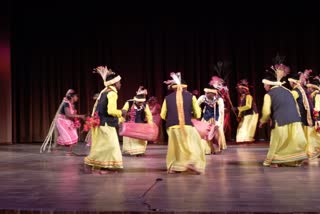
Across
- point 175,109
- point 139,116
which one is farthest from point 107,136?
point 139,116

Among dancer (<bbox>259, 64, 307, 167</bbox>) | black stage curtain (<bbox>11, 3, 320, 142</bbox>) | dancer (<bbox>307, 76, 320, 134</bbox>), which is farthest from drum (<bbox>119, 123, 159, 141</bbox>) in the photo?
black stage curtain (<bbox>11, 3, 320, 142</bbox>)

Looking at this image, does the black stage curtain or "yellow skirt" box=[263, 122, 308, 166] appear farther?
the black stage curtain

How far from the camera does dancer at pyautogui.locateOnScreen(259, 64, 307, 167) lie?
6929mm

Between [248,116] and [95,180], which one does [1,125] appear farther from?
[95,180]

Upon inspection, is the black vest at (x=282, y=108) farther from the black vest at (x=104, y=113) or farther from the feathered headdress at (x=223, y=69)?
the feathered headdress at (x=223, y=69)

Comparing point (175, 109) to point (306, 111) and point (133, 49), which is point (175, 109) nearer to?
point (306, 111)

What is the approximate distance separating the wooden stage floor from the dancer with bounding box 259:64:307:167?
0.68 feet

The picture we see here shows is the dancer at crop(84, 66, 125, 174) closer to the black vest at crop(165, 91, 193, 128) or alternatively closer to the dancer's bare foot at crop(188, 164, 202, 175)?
the black vest at crop(165, 91, 193, 128)

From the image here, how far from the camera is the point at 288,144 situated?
694 cm

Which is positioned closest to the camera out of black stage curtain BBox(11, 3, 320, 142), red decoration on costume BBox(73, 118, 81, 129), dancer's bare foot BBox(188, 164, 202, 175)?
dancer's bare foot BBox(188, 164, 202, 175)

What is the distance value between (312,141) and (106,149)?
3203 millimetres

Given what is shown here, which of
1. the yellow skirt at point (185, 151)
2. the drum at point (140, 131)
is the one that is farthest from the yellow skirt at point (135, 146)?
the yellow skirt at point (185, 151)

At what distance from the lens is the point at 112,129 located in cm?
670

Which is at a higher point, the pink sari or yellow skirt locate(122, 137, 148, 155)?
the pink sari
